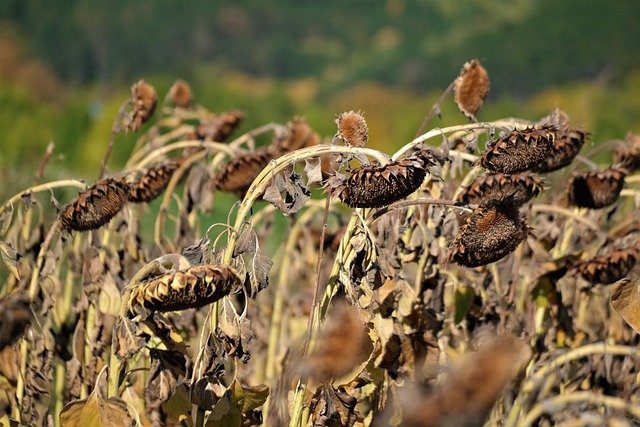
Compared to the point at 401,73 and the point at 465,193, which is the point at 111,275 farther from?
the point at 401,73

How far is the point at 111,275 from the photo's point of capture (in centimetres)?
193

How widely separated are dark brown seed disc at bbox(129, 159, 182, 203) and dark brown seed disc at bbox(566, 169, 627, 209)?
33.0 inches

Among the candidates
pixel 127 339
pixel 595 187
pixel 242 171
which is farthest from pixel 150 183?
pixel 595 187

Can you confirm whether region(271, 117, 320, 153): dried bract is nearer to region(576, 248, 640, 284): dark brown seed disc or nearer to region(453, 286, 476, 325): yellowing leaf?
region(453, 286, 476, 325): yellowing leaf

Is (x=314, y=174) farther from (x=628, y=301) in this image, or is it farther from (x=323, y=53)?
(x=323, y=53)

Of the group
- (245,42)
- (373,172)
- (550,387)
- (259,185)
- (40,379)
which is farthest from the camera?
(245,42)

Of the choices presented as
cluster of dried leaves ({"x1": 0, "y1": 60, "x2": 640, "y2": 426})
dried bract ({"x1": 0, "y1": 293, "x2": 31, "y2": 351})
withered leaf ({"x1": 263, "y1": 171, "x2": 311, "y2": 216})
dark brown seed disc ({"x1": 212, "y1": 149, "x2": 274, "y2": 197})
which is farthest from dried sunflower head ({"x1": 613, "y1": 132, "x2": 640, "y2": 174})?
dried bract ({"x1": 0, "y1": 293, "x2": 31, "y2": 351})

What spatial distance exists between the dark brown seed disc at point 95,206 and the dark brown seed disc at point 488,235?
586mm

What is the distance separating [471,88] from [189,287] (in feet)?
2.74

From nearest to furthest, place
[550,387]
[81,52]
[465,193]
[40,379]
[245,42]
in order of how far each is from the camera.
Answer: [465,193] < [40,379] < [550,387] < [81,52] < [245,42]

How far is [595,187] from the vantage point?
1.87 meters

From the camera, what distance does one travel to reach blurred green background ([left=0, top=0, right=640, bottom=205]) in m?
22.4

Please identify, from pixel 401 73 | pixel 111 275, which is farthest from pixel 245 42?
pixel 111 275

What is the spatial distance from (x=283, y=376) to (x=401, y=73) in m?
34.6
